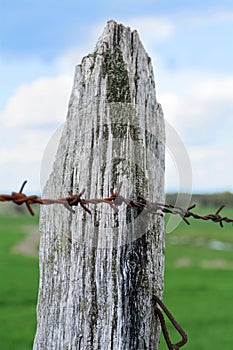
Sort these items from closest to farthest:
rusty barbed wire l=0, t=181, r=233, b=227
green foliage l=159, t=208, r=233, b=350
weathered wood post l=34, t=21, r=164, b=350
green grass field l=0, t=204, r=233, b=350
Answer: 1. rusty barbed wire l=0, t=181, r=233, b=227
2. weathered wood post l=34, t=21, r=164, b=350
3. green grass field l=0, t=204, r=233, b=350
4. green foliage l=159, t=208, r=233, b=350

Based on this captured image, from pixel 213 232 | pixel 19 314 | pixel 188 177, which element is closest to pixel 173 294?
pixel 19 314

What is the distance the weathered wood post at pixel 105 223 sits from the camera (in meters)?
1.69

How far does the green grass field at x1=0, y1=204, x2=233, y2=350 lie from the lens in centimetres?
806

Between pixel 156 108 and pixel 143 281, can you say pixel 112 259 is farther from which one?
pixel 156 108

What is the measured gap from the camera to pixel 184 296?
1140 centimetres

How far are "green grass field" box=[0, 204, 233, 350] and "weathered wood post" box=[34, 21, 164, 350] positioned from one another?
5664 millimetres

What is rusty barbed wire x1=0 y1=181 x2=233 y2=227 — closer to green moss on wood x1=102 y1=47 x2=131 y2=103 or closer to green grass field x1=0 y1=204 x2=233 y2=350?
green moss on wood x1=102 y1=47 x2=131 y2=103

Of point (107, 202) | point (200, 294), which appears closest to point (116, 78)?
point (107, 202)

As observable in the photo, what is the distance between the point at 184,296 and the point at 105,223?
33.0 feet

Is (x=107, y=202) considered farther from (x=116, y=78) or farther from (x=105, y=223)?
(x=116, y=78)

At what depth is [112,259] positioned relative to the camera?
1.70 meters

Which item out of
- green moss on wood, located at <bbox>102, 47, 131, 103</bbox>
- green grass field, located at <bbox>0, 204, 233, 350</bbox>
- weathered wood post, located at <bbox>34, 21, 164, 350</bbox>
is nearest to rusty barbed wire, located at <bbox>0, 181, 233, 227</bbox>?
weathered wood post, located at <bbox>34, 21, 164, 350</bbox>

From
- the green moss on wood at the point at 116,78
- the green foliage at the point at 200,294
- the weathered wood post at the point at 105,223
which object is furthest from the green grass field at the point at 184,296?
the green moss on wood at the point at 116,78

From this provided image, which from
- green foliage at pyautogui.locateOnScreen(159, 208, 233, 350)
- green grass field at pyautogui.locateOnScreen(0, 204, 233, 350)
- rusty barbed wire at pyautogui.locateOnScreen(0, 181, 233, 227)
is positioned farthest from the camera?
green foliage at pyautogui.locateOnScreen(159, 208, 233, 350)
